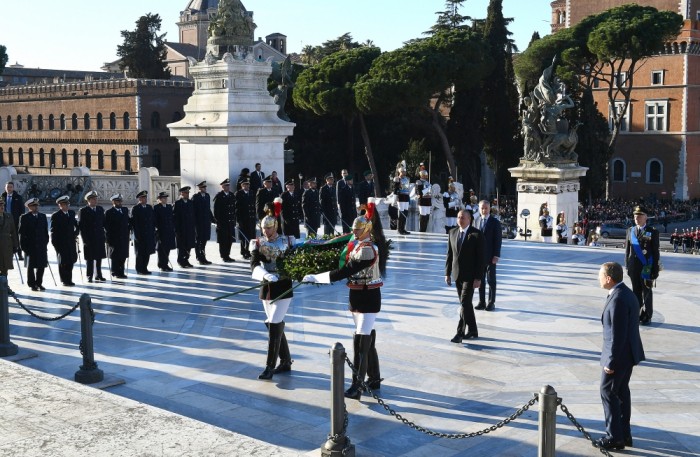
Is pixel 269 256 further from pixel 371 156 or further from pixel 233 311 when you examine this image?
pixel 371 156

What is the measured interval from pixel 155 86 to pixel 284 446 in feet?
206

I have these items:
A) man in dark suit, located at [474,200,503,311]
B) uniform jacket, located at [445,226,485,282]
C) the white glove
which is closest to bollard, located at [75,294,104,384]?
the white glove

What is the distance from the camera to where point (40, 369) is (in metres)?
9.57

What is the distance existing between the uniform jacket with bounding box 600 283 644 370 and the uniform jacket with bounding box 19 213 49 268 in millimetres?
10055

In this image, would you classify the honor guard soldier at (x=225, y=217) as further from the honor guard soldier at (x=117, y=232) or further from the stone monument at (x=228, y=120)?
the stone monument at (x=228, y=120)

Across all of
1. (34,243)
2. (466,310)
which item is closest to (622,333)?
(466,310)

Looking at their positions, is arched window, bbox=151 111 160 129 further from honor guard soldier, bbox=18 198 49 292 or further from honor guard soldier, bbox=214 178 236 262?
honor guard soldier, bbox=18 198 49 292

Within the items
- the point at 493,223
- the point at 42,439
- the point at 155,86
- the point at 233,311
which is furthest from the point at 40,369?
the point at 155,86

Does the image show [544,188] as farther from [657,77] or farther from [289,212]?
[657,77]

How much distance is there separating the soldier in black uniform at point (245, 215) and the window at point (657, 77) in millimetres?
46153

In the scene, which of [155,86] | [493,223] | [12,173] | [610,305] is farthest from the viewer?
[155,86]

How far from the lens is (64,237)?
1413 centimetres

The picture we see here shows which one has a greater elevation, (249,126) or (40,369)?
(249,126)

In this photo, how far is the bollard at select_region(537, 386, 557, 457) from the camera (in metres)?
5.77
